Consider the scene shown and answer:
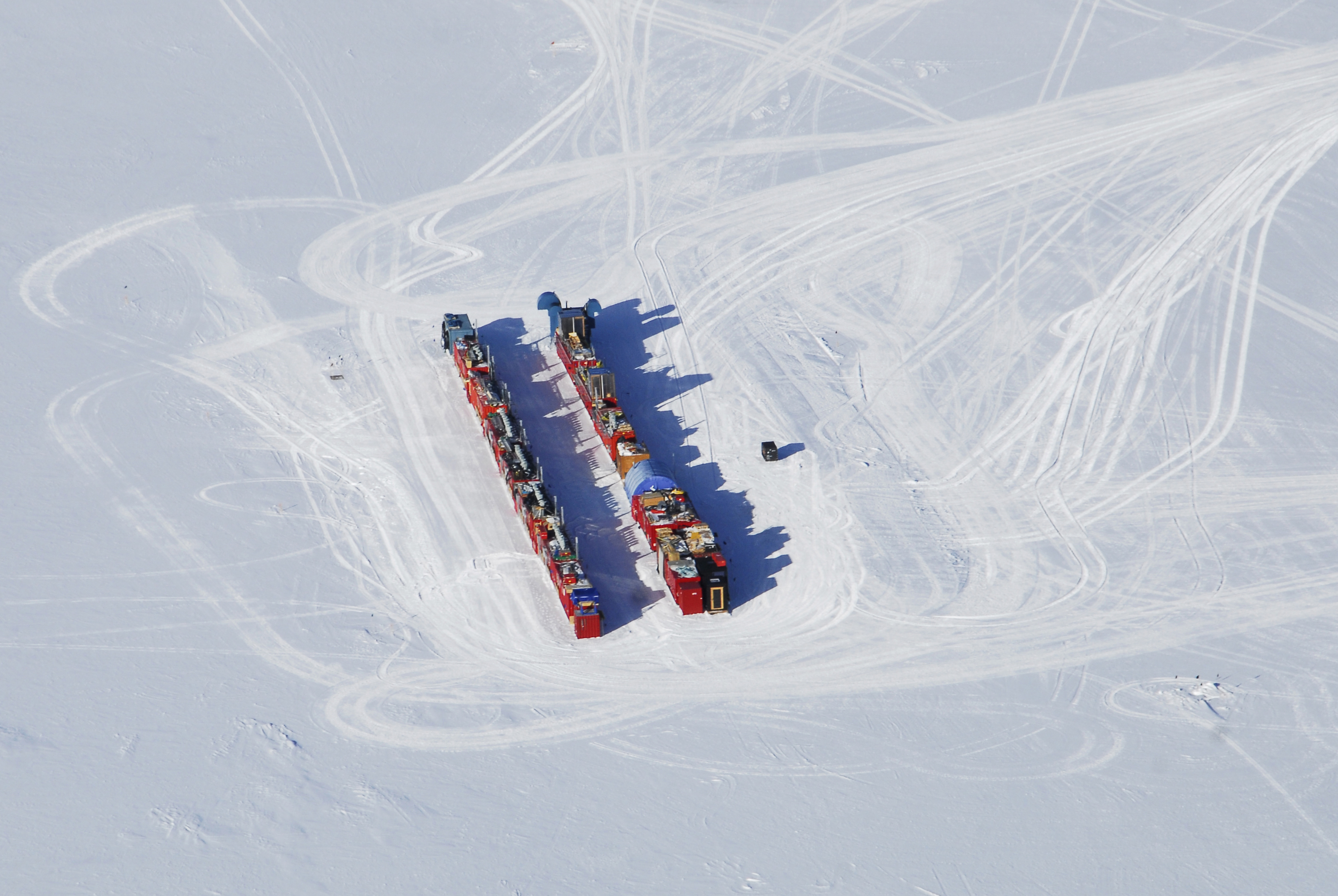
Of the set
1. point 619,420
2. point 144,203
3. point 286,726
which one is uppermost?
point 144,203

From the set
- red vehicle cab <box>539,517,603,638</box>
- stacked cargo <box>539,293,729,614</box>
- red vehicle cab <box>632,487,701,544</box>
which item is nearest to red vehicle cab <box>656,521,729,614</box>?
stacked cargo <box>539,293,729,614</box>

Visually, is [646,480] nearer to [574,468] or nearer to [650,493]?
[650,493]

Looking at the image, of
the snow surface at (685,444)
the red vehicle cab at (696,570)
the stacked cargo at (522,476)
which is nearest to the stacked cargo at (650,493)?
the red vehicle cab at (696,570)

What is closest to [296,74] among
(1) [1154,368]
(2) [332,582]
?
(2) [332,582]

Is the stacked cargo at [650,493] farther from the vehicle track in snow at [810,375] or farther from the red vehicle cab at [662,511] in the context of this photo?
the vehicle track in snow at [810,375]

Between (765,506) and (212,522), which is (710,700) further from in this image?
(212,522)

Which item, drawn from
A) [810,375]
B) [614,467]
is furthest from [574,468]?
[810,375]
